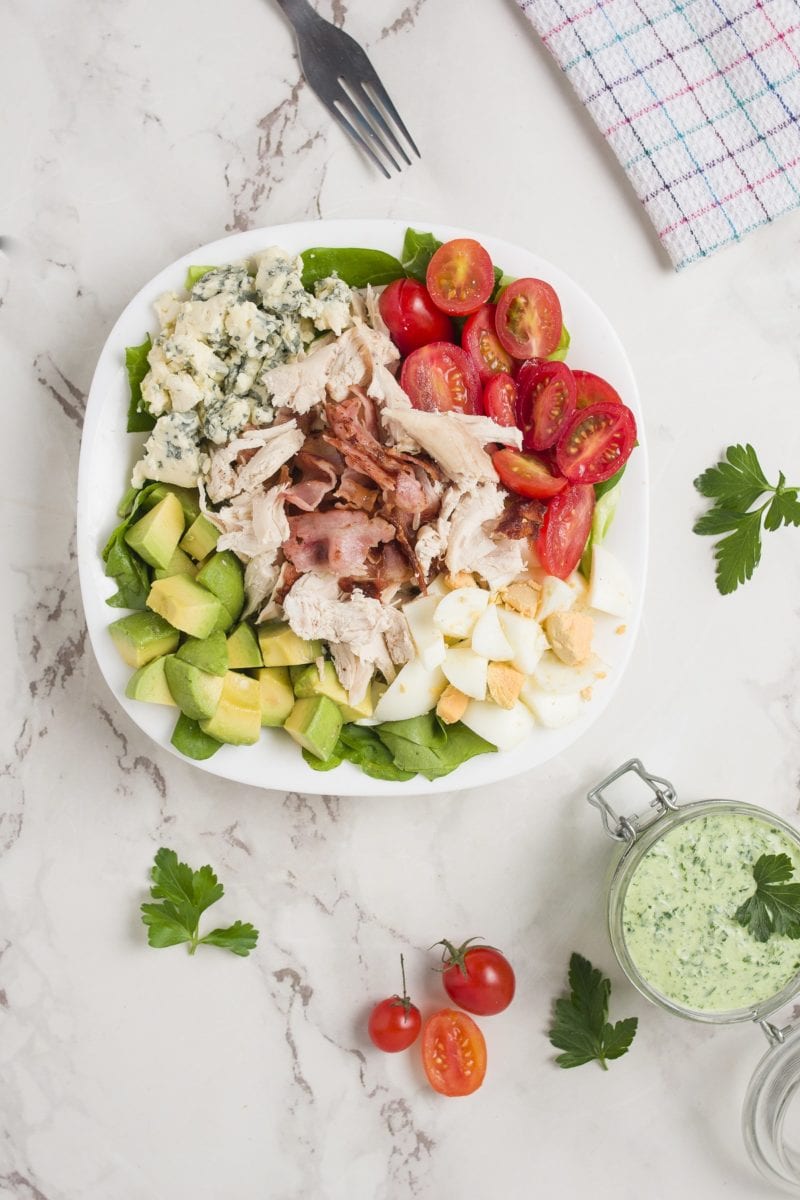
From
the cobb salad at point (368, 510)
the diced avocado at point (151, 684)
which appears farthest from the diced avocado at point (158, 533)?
the diced avocado at point (151, 684)

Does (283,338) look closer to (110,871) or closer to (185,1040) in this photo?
(110,871)

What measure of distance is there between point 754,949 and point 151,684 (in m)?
1.71

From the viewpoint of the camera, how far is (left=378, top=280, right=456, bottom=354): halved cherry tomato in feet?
7.86

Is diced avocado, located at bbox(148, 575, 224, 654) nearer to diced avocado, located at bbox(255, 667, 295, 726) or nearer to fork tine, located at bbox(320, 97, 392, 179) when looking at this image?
diced avocado, located at bbox(255, 667, 295, 726)

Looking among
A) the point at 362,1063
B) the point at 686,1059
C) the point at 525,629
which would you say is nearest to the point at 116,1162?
the point at 362,1063

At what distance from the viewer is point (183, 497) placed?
240cm

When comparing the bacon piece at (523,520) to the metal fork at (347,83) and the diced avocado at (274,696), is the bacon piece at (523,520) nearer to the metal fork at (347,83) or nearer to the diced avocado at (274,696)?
the diced avocado at (274,696)

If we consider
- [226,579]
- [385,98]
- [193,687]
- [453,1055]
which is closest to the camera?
[193,687]

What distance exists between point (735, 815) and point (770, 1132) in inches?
36.2

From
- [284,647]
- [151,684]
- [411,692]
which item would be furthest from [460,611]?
[151,684]

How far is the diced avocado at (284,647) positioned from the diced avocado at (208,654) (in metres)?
0.11

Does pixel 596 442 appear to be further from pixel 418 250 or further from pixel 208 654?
pixel 208 654

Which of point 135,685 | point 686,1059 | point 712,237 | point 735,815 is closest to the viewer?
point 135,685

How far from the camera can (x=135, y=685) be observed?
7.56ft
